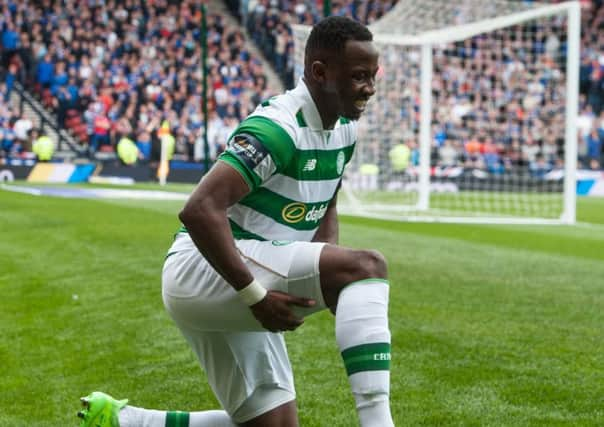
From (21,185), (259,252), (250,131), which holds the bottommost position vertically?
(21,185)

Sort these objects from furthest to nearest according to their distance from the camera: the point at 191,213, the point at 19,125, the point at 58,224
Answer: the point at 19,125, the point at 58,224, the point at 191,213

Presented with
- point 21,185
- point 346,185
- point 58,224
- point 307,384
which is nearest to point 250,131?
point 307,384

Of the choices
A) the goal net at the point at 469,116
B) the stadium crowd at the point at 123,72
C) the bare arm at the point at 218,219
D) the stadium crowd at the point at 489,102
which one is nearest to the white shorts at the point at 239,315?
the bare arm at the point at 218,219

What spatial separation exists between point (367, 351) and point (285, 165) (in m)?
0.73

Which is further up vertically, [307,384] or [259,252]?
[259,252]

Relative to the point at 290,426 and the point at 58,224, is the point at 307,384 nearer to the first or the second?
the point at 290,426

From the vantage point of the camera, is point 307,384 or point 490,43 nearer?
point 307,384

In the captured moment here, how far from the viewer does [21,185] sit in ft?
87.9

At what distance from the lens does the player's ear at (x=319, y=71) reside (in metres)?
3.66

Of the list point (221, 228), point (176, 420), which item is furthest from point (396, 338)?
point (221, 228)

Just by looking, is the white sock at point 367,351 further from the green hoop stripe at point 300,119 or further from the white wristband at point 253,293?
the green hoop stripe at point 300,119

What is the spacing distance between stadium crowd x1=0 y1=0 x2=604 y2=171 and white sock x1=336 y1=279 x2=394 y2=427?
1948cm

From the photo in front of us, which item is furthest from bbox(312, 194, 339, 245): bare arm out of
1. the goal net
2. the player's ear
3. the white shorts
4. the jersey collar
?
the goal net

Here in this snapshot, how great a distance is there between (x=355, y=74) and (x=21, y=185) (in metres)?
24.4
